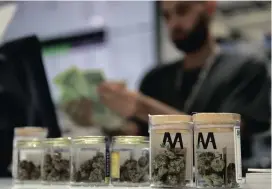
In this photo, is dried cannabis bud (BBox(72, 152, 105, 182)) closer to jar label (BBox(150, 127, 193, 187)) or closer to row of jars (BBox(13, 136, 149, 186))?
A: row of jars (BBox(13, 136, 149, 186))

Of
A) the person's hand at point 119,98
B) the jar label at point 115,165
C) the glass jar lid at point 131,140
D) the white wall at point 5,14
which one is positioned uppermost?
the white wall at point 5,14

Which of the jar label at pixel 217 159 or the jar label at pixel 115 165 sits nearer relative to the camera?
the jar label at pixel 217 159

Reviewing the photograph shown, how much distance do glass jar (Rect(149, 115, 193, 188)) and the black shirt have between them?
0.89 m

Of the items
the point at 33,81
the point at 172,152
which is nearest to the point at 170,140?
the point at 172,152

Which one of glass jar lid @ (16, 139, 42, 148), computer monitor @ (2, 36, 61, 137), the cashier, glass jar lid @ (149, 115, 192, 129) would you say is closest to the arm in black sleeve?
the cashier

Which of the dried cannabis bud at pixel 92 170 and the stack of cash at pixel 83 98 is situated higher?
the stack of cash at pixel 83 98

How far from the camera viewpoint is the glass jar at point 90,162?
116 centimetres

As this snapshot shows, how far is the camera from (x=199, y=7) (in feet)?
6.61

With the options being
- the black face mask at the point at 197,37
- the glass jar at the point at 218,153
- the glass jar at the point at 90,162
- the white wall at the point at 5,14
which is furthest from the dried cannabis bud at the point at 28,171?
the white wall at the point at 5,14

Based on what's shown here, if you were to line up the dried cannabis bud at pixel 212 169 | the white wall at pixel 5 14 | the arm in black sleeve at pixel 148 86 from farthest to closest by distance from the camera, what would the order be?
1. the white wall at pixel 5 14
2. the arm in black sleeve at pixel 148 86
3. the dried cannabis bud at pixel 212 169

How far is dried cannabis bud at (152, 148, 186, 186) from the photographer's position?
1021mm

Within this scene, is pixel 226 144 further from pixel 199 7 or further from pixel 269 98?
pixel 199 7

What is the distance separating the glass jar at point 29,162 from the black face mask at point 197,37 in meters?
1.00

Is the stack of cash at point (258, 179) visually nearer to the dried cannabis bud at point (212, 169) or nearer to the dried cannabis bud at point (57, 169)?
the dried cannabis bud at point (212, 169)
